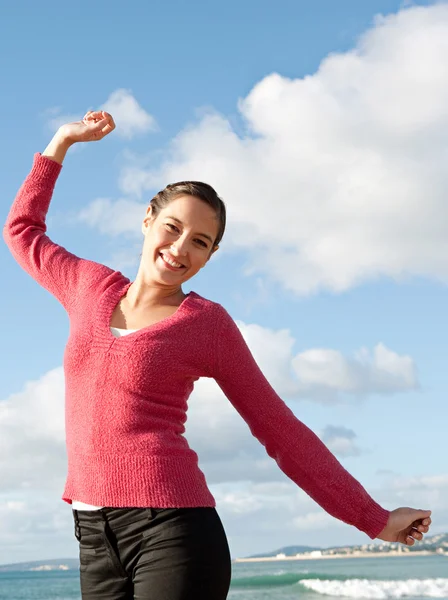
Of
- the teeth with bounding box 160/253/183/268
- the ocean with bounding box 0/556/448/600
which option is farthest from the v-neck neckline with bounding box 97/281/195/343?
the ocean with bounding box 0/556/448/600

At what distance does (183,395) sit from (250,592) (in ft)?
73.2

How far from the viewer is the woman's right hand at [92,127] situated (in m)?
2.77

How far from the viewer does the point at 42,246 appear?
2.74 metres

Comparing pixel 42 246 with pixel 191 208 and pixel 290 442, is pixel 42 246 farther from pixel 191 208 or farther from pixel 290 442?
pixel 290 442

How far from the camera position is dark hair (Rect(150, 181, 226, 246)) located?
97.7 inches

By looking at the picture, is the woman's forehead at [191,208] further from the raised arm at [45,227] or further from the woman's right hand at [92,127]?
the woman's right hand at [92,127]

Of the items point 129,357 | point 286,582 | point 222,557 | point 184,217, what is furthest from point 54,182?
point 286,582

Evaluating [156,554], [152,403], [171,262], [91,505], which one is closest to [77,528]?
[91,505]

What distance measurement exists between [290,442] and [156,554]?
573mm

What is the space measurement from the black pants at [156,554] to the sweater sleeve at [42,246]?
2.41ft

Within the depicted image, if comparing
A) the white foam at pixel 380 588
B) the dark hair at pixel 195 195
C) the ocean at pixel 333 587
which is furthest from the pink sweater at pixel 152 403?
the white foam at pixel 380 588

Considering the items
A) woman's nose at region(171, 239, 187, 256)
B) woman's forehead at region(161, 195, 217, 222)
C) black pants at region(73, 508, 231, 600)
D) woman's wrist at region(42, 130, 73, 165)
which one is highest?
woman's wrist at region(42, 130, 73, 165)

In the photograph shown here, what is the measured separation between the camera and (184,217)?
247cm

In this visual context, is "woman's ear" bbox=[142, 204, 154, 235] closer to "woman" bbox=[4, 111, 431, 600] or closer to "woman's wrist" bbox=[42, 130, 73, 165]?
"woman" bbox=[4, 111, 431, 600]
